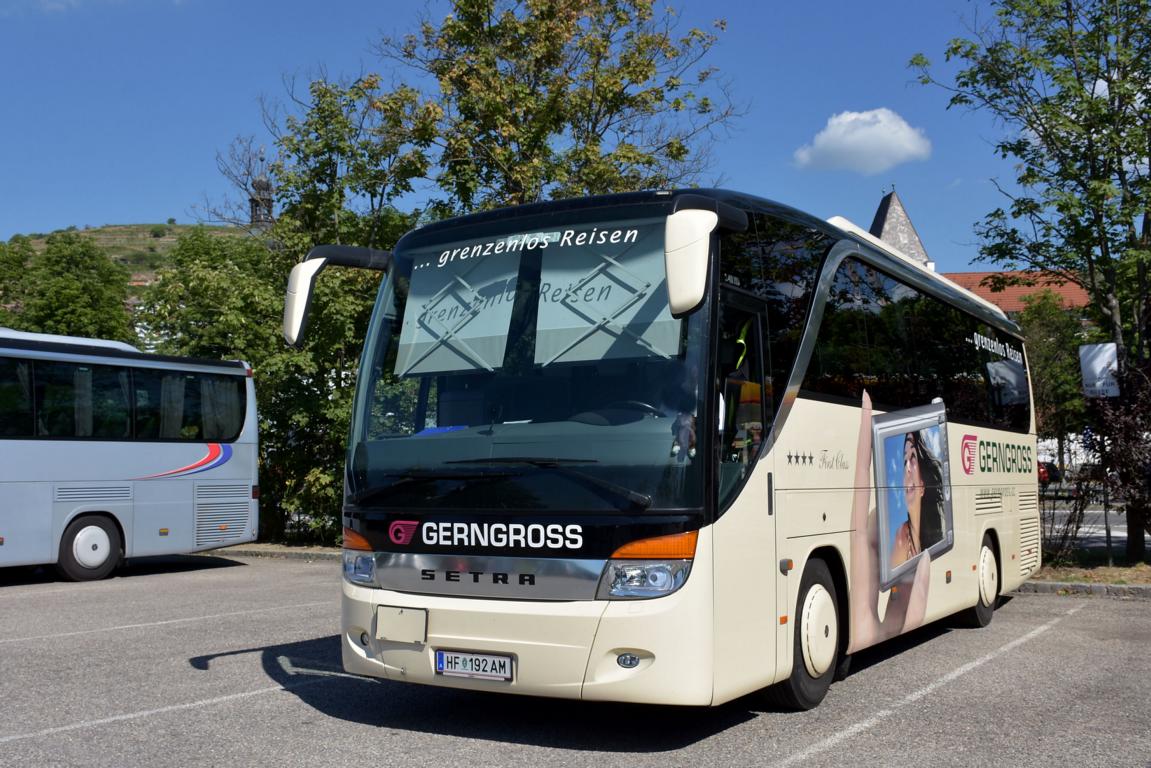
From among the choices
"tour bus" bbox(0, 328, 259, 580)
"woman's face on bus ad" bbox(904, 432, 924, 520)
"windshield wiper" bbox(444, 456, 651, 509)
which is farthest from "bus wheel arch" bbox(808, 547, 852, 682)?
"tour bus" bbox(0, 328, 259, 580)

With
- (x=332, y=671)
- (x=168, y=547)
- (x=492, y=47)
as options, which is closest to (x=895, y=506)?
(x=332, y=671)

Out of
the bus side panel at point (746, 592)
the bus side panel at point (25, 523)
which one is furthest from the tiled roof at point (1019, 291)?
the bus side panel at point (25, 523)

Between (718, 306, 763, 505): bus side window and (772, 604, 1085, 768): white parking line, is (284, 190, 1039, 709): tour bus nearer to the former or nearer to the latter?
(718, 306, 763, 505): bus side window

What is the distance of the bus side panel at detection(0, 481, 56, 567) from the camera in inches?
626

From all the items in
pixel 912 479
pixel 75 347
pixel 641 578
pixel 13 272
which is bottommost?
pixel 641 578

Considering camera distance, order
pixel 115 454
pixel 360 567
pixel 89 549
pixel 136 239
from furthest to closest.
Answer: pixel 136 239
pixel 115 454
pixel 89 549
pixel 360 567

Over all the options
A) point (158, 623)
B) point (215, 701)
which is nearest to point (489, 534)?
point (215, 701)

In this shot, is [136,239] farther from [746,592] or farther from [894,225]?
[746,592]

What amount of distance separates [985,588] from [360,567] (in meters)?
6.95

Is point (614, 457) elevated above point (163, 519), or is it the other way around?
point (614, 457)

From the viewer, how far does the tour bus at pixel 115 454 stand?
16.1m

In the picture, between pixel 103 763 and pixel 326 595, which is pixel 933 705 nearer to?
pixel 103 763

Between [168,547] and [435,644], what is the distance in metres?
12.9

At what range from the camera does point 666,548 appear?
6062 millimetres
